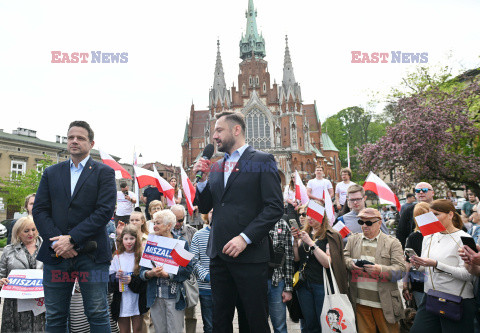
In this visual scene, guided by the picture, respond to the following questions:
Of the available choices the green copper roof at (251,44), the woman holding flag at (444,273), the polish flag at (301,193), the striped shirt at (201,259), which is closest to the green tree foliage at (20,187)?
the polish flag at (301,193)

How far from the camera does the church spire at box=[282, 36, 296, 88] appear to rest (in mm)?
59219

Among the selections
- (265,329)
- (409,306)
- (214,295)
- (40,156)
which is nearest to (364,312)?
(409,306)

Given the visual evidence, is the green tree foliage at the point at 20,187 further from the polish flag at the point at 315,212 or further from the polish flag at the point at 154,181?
the polish flag at the point at 315,212

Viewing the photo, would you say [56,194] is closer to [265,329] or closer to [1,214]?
[265,329]

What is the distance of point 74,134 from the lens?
346cm

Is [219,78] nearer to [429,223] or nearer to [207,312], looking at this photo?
[207,312]

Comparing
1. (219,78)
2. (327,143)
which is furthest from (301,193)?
(327,143)

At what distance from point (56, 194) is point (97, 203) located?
42 cm

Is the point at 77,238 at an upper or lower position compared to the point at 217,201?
lower

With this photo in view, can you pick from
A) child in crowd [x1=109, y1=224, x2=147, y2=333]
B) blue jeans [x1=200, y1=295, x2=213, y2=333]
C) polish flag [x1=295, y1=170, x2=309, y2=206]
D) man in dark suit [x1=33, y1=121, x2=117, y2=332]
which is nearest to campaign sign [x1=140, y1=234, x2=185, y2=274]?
child in crowd [x1=109, y1=224, x2=147, y2=333]

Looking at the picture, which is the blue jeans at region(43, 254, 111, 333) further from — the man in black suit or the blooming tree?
the blooming tree

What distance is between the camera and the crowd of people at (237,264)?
2.92 meters

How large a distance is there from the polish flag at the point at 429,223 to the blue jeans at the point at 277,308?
78.7 inches

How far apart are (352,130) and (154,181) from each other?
58.5 meters
